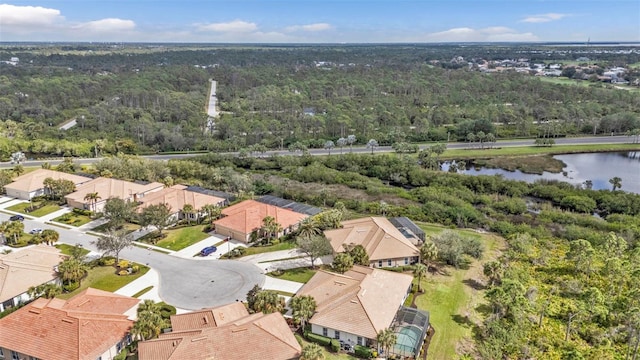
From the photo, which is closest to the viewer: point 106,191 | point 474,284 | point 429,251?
point 474,284

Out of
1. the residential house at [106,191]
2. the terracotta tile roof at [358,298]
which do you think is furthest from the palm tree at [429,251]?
the residential house at [106,191]

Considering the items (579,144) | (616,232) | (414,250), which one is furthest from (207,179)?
(579,144)

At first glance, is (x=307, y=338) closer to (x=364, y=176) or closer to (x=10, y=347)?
(x=10, y=347)

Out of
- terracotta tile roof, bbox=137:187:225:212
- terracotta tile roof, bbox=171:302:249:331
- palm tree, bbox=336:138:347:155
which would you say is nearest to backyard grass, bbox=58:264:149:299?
terracotta tile roof, bbox=171:302:249:331

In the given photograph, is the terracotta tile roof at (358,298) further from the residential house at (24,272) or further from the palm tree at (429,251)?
the residential house at (24,272)

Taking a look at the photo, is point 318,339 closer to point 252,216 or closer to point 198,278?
point 198,278

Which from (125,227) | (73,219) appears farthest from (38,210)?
(125,227)

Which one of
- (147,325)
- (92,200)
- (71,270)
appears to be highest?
(92,200)
